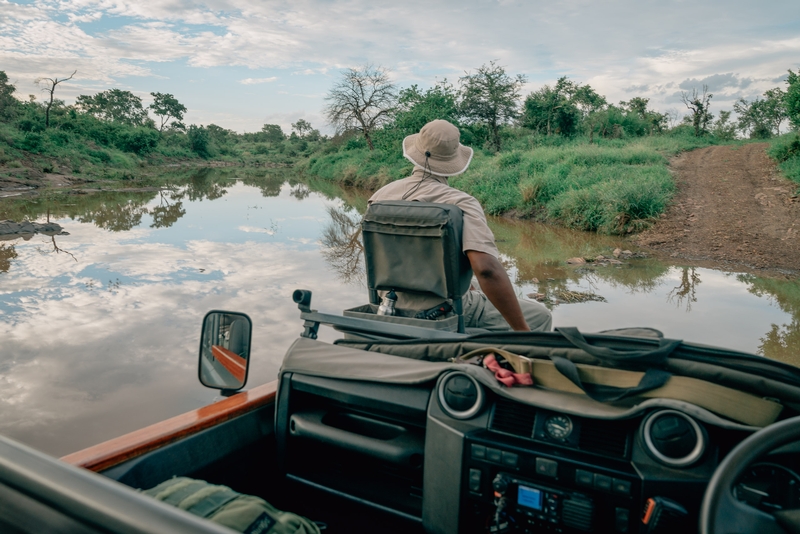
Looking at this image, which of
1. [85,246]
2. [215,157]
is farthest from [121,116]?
[85,246]

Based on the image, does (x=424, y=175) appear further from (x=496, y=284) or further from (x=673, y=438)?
(x=673, y=438)

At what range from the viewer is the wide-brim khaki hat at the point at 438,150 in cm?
291

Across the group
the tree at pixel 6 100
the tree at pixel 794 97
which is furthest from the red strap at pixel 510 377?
the tree at pixel 6 100

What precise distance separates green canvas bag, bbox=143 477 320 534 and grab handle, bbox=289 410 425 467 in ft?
1.20

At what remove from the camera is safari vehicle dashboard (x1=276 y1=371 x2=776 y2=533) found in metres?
1.15

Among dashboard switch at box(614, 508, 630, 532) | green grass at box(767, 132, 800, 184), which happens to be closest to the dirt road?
green grass at box(767, 132, 800, 184)

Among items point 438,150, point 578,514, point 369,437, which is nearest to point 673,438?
point 578,514

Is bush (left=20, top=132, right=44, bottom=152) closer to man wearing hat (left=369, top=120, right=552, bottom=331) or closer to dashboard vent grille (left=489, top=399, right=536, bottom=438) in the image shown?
man wearing hat (left=369, top=120, right=552, bottom=331)

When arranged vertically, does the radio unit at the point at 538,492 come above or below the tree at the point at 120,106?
below

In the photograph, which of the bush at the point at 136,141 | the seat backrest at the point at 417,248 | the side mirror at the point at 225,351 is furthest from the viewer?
the bush at the point at 136,141

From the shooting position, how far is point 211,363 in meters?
2.05

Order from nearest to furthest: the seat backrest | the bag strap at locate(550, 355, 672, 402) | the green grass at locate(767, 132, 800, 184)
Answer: the bag strap at locate(550, 355, 672, 402), the seat backrest, the green grass at locate(767, 132, 800, 184)

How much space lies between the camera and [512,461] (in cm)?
131

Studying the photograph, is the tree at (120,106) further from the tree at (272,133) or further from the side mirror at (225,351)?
the side mirror at (225,351)
